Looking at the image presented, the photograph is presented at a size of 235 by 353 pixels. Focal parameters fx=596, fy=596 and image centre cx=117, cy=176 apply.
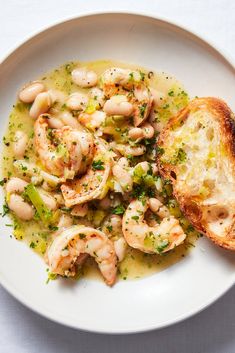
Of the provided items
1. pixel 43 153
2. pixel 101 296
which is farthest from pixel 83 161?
pixel 101 296

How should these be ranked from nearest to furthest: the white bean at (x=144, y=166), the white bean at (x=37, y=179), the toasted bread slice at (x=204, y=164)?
1. the toasted bread slice at (x=204, y=164)
2. the white bean at (x=144, y=166)
3. the white bean at (x=37, y=179)

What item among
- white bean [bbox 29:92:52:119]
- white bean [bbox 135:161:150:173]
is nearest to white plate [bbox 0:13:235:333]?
white bean [bbox 29:92:52:119]

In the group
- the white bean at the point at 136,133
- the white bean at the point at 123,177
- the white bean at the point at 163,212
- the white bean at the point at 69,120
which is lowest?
the white bean at the point at 163,212

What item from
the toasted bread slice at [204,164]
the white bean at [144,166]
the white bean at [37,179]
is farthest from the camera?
the white bean at [37,179]

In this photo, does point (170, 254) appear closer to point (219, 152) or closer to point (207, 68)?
point (219, 152)

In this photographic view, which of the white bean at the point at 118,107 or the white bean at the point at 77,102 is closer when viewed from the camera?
the white bean at the point at 118,107

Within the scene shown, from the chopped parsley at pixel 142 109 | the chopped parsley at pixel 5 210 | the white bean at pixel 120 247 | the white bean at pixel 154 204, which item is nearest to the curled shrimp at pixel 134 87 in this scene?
the chopped parsley at pixel 142 109

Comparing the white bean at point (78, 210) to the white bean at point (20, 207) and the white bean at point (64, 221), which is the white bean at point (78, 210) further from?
the white bean at point (20, 207)

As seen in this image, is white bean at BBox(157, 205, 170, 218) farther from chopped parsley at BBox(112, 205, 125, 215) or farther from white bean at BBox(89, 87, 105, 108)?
white bean at BBox(89, 87, 105, 108)

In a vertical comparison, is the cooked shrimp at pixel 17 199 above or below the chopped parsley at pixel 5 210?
above

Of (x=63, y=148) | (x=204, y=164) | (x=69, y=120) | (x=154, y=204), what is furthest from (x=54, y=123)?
(x=204, y=164)
